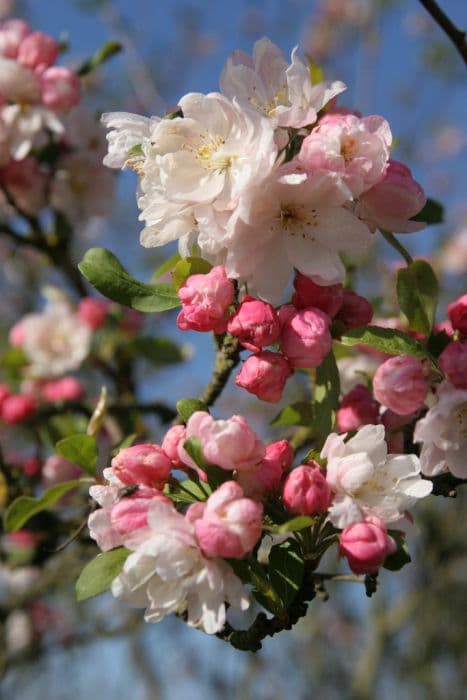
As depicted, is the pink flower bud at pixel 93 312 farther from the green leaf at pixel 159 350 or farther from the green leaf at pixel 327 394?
the green leaf at pixel 327 394

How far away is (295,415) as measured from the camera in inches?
59.2

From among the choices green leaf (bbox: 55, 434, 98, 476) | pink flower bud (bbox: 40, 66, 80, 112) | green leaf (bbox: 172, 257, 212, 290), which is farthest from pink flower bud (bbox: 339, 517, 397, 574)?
pink flower bud (bbox: 40, 66, 80, 112)

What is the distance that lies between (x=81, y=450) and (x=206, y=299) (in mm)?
439

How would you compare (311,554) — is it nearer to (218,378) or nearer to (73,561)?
(218,378)

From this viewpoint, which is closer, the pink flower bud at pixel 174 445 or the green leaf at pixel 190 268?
the pink flower bud at pixel 174 445

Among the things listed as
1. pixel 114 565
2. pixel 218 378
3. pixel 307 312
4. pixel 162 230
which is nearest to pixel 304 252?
pixel 307 312

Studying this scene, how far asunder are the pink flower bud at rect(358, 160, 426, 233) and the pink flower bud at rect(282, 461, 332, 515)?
16.5 inches

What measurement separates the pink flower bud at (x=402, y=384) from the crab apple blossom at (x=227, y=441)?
0.27 metres

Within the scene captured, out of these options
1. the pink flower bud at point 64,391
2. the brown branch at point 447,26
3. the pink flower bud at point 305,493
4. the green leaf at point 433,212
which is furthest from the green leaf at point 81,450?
the pink flower bud at point 64,391

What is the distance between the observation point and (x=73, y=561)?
293 centimetres

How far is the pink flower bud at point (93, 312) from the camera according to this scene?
109 inches

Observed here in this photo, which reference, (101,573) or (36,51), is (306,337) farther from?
(36,51)

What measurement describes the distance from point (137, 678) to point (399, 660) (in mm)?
2365

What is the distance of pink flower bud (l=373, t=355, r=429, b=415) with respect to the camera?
123 centimetres
